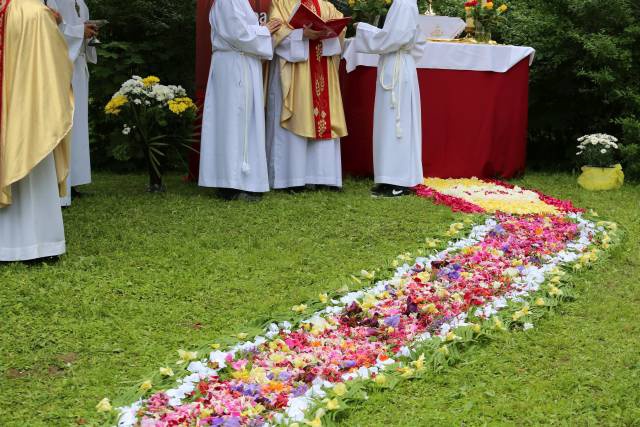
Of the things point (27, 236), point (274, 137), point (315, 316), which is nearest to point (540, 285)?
point (315, 316)

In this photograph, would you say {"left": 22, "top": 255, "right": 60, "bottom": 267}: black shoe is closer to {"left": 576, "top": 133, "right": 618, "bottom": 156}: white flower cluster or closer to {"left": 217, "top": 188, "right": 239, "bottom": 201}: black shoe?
{"left": 217, "top": 188, "right": 239, "bottom": 201}: black shoe

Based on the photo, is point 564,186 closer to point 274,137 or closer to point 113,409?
point 274,137

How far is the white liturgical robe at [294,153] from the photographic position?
328 inches

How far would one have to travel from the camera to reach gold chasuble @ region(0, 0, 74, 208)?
5.23 metres

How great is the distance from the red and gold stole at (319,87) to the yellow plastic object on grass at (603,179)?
9.10ft

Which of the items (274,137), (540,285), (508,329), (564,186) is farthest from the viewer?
(564,186)

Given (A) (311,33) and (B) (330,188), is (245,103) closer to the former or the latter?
(A) (311,33)

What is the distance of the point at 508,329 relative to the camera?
4.43 meters

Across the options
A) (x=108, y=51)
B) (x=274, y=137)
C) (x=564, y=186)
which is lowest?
(x=564, y=186)

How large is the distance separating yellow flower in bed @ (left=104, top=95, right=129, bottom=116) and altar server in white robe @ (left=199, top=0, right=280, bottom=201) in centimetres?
79

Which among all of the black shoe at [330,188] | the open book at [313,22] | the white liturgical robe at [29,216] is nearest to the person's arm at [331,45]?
the open book at [313,22]

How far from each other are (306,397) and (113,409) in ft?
2.60

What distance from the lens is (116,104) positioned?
7.94 meters

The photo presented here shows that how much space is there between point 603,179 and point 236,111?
3.86 meters
